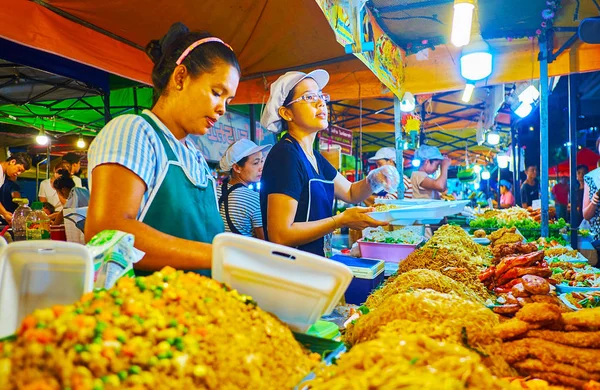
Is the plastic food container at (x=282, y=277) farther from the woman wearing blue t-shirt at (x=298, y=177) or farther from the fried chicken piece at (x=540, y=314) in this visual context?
the woman wearing blue t-shirt at (x=298, y=177)

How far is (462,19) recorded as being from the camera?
405 cm

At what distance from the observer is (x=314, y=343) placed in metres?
1.42

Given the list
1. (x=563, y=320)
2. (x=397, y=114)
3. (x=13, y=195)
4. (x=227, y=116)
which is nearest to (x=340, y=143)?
(x=227, y=116)

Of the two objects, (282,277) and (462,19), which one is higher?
(462,19)

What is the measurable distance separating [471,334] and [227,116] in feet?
28.0

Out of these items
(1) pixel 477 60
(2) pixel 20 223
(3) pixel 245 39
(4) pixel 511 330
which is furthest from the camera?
(1) pixel 477 60

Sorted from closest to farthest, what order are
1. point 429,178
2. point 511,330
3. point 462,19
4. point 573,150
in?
1. point 511,330
2. point 462,19
3. point 573,150
4. point 429,178

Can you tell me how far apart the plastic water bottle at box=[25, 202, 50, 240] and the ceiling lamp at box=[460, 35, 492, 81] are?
5392mm

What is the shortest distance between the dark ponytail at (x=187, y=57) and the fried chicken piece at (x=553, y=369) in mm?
1864

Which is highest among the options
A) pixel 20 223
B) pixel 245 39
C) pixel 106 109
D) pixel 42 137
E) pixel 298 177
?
pixel 245 39

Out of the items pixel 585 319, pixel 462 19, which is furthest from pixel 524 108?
pixel 585 319

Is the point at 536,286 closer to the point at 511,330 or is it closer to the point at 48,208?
the point at 511,330

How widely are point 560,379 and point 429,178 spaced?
7.08m

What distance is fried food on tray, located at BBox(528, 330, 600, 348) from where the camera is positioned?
5.13ft
